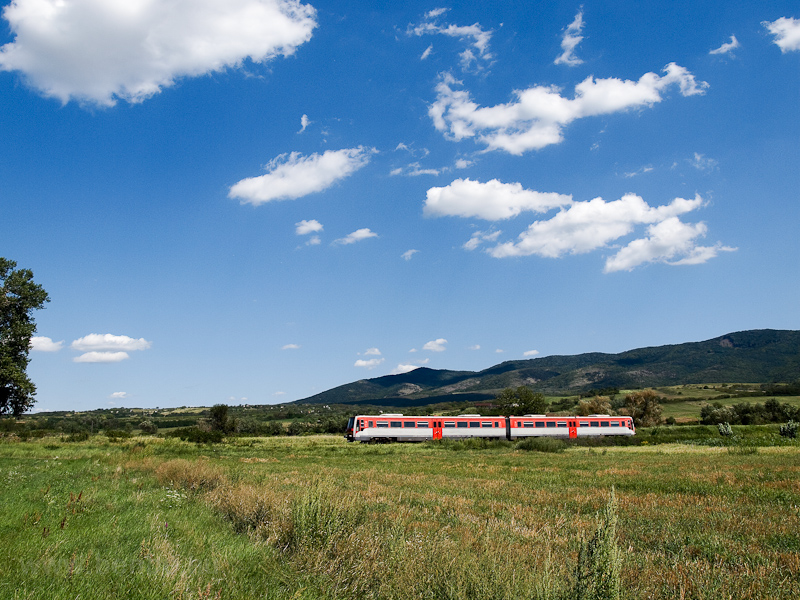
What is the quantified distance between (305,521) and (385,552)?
1.48 m

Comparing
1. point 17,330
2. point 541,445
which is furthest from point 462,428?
point 17,330

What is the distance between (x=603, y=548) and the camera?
465 cm

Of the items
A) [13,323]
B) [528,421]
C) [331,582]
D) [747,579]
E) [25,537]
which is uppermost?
[13,323]

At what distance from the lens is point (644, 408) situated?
82.2 metres

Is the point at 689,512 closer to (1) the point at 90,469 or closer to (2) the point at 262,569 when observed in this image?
(2) the point at 262,569

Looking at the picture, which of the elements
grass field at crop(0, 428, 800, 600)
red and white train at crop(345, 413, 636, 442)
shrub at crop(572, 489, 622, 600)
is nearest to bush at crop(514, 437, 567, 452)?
red and white train at crop(345, 413, 636, 442)

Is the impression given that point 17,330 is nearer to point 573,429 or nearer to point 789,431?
point 573,429

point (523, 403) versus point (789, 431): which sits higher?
point (789, 431)

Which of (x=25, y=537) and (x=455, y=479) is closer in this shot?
(x=25, y=537)

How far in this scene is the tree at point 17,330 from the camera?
4347 cm

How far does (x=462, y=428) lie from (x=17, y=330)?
1699 inches

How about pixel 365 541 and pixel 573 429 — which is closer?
pixel 365 541

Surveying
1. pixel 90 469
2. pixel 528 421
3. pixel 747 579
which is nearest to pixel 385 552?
pixel 747 579

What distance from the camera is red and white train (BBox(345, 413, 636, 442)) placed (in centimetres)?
5116
